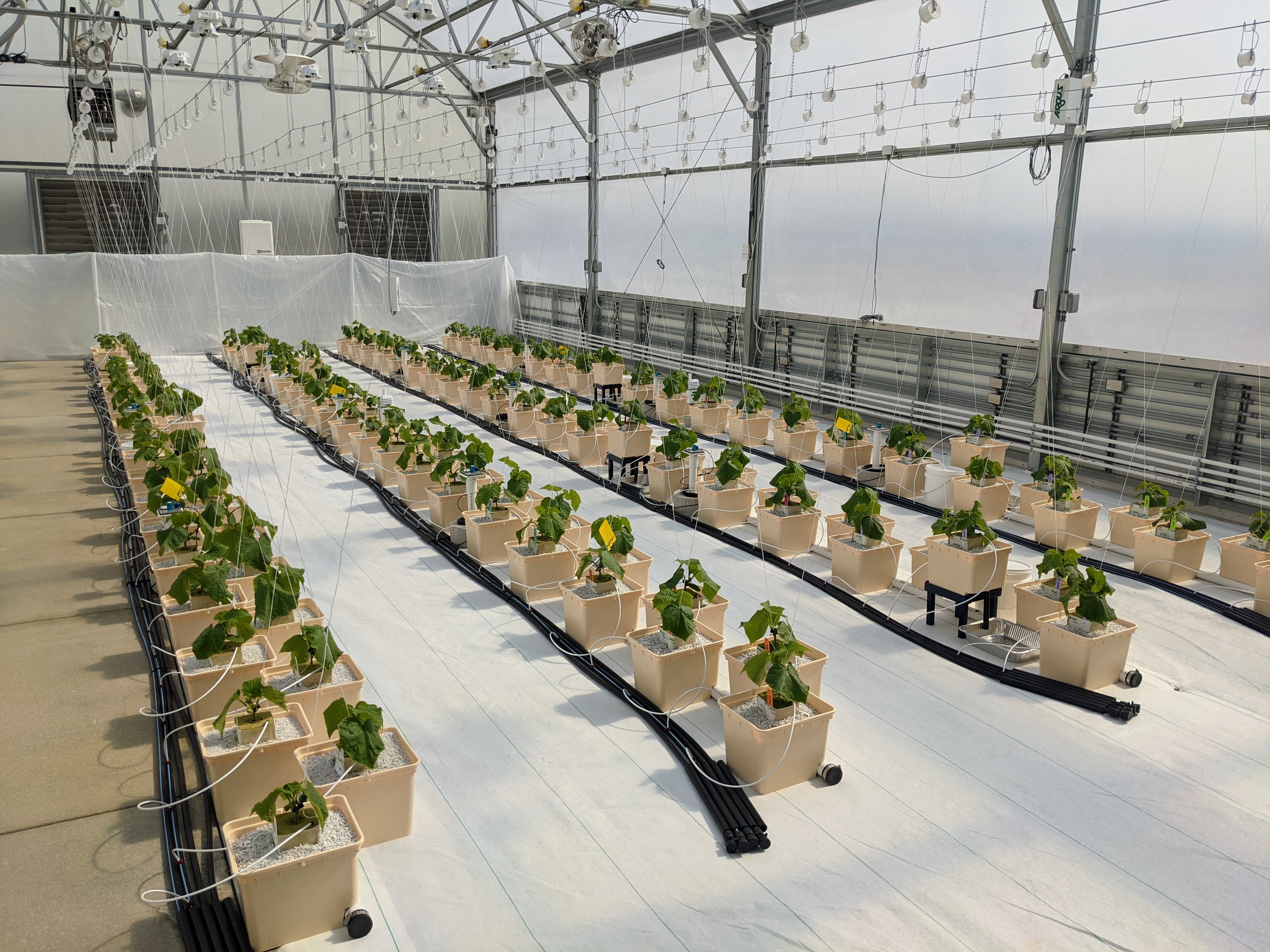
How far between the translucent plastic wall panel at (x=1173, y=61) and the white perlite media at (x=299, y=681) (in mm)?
7111

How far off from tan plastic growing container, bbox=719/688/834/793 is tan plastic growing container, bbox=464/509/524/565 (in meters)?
2.57

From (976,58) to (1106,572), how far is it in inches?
205

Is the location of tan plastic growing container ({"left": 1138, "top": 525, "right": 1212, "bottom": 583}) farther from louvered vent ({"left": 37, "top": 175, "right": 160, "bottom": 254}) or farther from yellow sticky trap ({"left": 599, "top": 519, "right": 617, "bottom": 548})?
louvered vent ({"left": 37, "top": 175, "right": 160, "bottom": 254})

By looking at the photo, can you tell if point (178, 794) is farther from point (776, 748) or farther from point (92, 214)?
point (92, 214)

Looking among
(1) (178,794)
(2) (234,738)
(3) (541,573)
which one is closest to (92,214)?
(3) (541,573)

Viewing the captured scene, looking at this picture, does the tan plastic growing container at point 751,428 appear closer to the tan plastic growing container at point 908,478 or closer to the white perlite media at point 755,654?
the tan plastic growing container at point 908,478

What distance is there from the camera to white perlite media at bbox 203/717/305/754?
3051 millimetres

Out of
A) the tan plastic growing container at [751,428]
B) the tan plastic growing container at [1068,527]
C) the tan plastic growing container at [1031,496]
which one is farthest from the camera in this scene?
the tan plastic growing container at [751,428]

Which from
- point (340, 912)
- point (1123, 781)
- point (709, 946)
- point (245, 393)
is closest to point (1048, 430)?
point (1123, 781)

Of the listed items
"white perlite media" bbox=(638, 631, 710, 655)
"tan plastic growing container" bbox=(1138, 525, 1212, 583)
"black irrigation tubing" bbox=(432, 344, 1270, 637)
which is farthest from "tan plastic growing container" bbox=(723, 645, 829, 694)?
"tan plastic growing container" bbox=(1138, 525, 1212, 583)

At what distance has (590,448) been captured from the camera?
8.16 metres

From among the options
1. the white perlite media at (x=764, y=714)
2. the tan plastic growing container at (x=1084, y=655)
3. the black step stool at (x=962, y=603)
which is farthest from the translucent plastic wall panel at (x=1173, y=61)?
the white perlite media at (x=764, y=714)

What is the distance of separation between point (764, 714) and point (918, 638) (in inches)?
63.1

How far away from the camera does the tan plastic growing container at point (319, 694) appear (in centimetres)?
346
